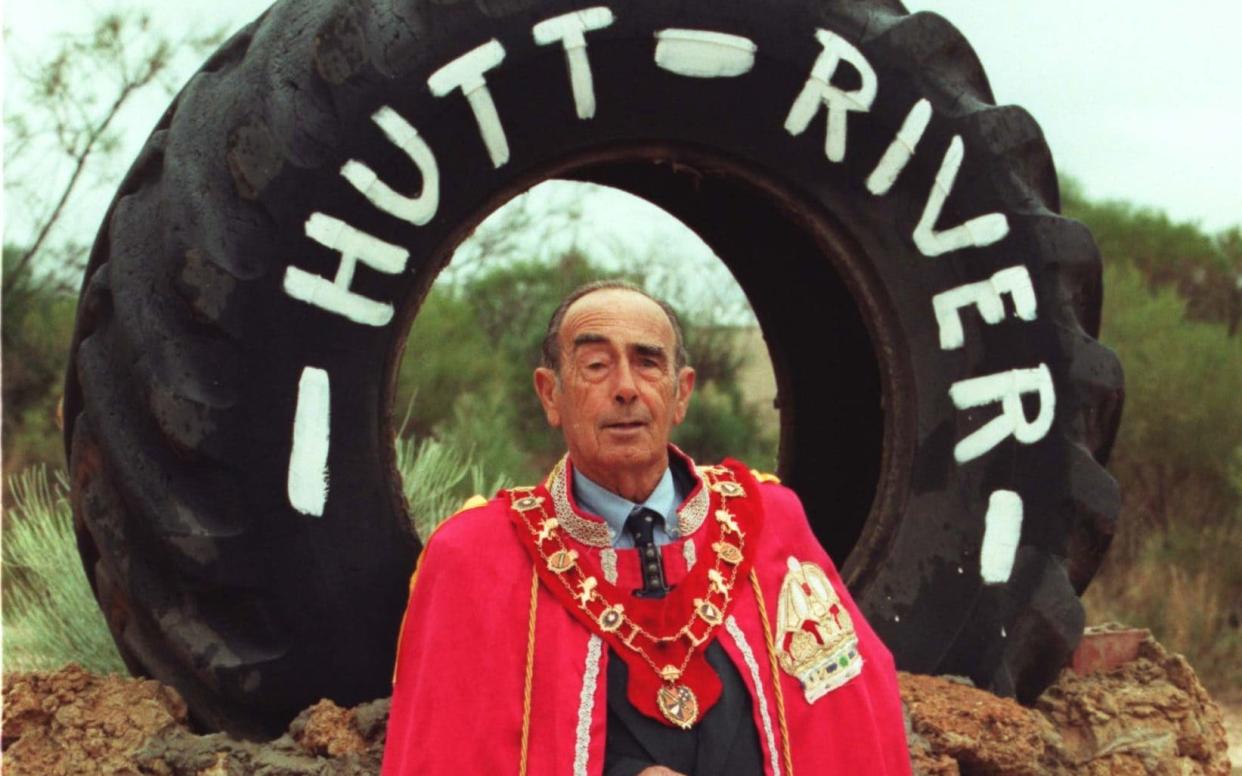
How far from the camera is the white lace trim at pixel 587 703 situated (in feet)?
7.57

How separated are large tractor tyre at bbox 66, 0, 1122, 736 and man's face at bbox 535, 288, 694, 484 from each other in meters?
0.53

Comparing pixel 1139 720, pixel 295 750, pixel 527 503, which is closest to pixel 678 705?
pixel 527 503

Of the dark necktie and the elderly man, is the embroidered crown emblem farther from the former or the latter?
the dark necktie

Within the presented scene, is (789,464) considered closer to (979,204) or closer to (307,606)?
(979,204)

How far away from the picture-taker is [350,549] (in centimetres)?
287

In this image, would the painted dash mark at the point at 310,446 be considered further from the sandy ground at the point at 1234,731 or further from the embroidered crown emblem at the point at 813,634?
the sandy ground at the point at 1234,731

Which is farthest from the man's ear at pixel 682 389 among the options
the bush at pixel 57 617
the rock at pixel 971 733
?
the bush at pixel 57 617

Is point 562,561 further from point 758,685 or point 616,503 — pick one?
point 758,685

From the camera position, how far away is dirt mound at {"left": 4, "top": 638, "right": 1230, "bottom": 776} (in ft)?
9.18

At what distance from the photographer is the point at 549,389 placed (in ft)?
8.36

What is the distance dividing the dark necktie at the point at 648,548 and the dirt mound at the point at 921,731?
0.66 metres

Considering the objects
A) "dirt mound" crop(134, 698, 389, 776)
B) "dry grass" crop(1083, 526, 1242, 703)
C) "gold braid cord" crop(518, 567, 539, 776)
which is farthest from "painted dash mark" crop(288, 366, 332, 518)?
"dry grass" crop(1083, 526, 1242, 703)

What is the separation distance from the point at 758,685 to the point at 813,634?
5.2 inches

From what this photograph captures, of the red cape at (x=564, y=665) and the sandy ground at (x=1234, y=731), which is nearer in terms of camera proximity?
the red cape at (x=564, y=665)
